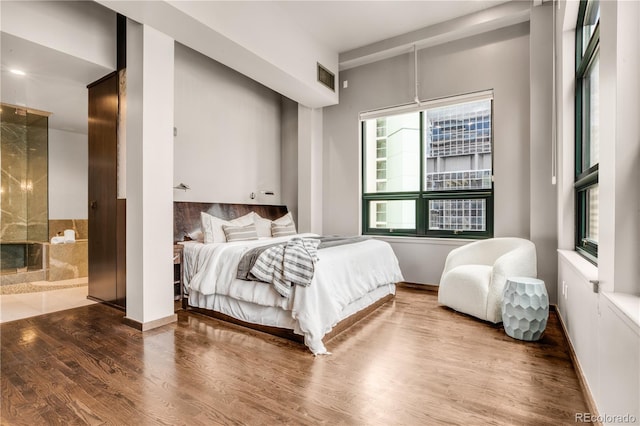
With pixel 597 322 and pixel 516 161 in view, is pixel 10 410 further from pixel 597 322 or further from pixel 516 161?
pixel 516 161

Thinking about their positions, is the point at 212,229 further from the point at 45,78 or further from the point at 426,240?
the point at 426,240

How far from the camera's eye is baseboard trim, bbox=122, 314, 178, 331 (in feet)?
9.53

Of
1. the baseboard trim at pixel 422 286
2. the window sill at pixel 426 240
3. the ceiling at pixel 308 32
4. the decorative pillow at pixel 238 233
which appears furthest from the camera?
the baseboard trim at pixel 422 286

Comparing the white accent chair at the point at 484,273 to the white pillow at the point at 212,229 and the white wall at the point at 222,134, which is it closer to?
the white pillow at the point at 212,229

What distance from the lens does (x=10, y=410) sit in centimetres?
169

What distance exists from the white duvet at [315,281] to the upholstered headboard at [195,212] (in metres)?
0.44

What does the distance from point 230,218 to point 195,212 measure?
560 millimetres

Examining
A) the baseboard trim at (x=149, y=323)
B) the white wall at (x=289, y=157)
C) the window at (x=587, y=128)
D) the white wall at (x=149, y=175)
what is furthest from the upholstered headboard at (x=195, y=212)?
the window at (x=587, y=128)

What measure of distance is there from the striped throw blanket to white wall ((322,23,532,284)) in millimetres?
2448

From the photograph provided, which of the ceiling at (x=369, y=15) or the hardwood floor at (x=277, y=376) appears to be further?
the ceiling at (x=369, y=15)

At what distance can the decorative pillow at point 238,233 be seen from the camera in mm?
3918

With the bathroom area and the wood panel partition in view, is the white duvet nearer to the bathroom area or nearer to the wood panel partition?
the wood panel partition

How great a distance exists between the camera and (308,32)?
4445 mm

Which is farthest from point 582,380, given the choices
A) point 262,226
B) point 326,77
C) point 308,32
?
point 308,32
